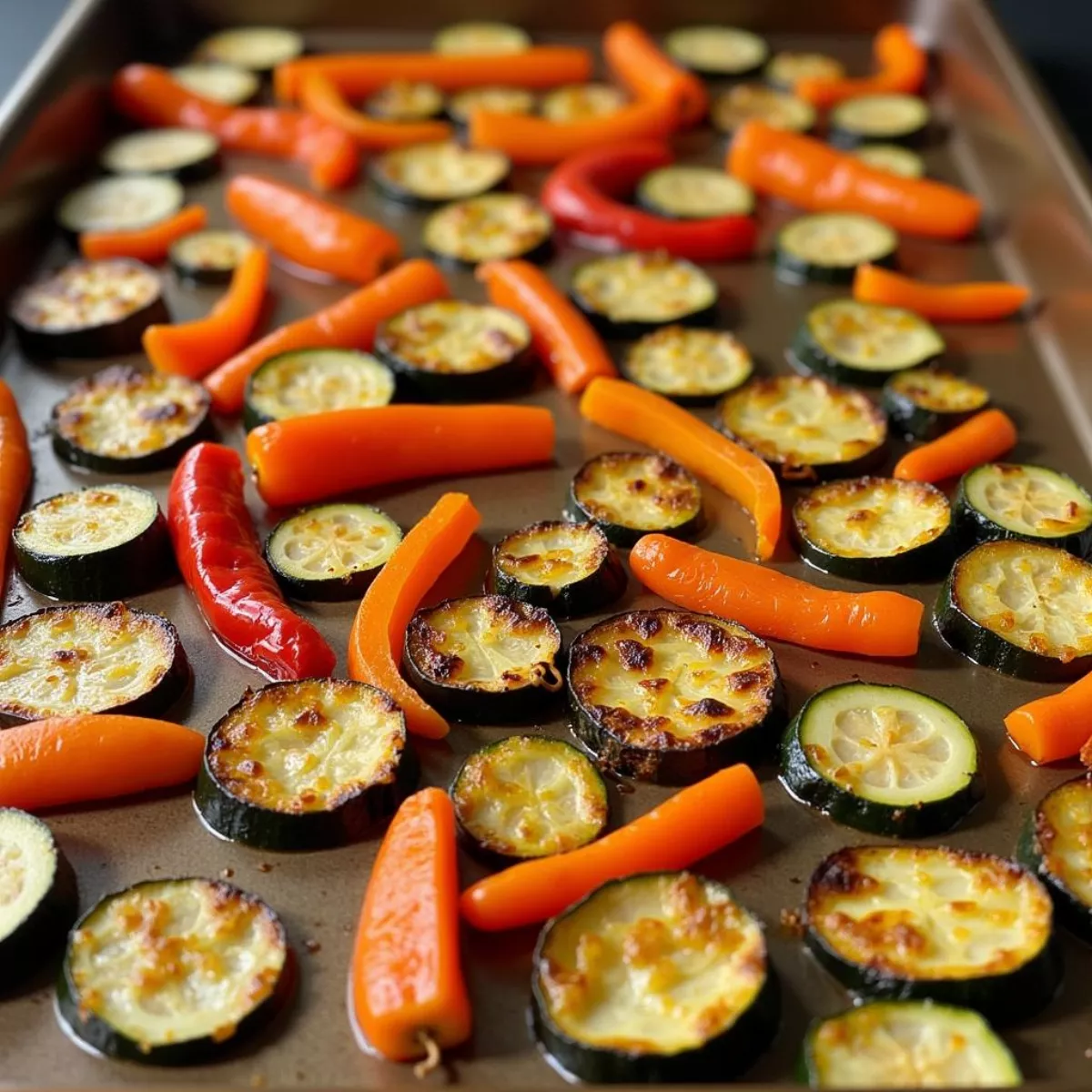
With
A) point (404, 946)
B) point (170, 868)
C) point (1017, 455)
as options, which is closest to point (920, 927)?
point (404, 946)

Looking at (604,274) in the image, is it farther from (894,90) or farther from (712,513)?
(894,90)

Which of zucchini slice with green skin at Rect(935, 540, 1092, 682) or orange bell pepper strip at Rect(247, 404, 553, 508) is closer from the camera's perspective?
zucchini slice with green skin at Rect(935, 540, 1092, 682)

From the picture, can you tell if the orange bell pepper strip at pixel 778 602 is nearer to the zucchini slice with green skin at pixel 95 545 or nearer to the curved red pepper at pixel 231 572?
the curved red pepper at pixel 231 572

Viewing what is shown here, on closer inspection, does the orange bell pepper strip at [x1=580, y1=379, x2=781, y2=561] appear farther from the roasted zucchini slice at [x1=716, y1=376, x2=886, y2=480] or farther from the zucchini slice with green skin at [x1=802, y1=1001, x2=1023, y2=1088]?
the zucchini slice with green skin at [x1=802, y1=1001, x2=1023, y2=1088]

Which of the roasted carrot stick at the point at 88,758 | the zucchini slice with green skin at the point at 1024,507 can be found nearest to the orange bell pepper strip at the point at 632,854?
the roasted carrot stick at the point at 88,758

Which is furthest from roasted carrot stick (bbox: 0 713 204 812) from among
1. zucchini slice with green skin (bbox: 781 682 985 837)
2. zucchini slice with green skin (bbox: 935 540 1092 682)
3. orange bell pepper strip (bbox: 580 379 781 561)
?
zucchini slice with green skin (bbox: 935 540 1092 682)
